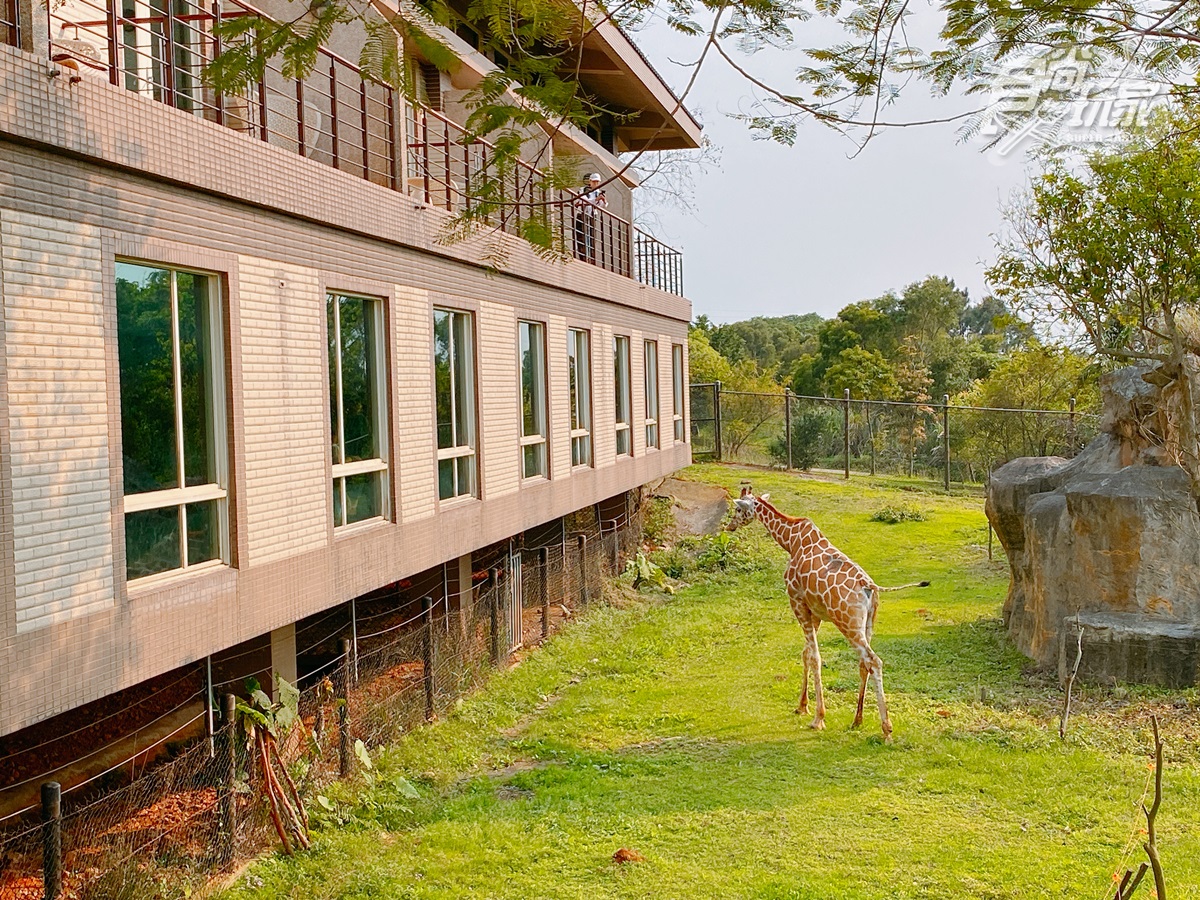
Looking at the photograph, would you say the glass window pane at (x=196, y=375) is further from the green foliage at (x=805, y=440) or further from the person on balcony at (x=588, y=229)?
the green foliage at (x=805, y=440)

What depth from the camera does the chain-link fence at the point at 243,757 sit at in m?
7.01

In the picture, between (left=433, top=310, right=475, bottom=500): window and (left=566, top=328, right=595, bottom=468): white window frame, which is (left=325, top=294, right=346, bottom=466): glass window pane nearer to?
(left=433, top=310, right=475, bottom=500): window

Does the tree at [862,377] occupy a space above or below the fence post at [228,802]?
above

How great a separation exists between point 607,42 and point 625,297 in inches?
177

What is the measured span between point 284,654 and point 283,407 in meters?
2.60

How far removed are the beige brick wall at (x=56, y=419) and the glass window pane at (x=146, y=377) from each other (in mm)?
292

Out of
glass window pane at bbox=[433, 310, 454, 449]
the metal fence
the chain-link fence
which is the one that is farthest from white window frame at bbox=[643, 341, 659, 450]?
the metal fence

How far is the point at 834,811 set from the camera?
29.8ft

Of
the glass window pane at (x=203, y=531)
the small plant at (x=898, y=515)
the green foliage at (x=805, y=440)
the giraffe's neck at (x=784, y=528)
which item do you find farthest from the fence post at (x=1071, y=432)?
the glass window pane at (x=203, y=531)

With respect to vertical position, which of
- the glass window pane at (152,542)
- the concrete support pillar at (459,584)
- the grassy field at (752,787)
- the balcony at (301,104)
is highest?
the balcony at (301,104)

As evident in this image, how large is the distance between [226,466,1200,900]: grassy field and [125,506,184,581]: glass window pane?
2149 millimetres

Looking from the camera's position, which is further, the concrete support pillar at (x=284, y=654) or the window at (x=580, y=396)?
the window at (x=580, y=396)

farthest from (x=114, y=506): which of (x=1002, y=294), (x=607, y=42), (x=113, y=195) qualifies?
(x=607, y=42)

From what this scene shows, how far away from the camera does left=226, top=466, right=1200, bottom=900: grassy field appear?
7781mm
